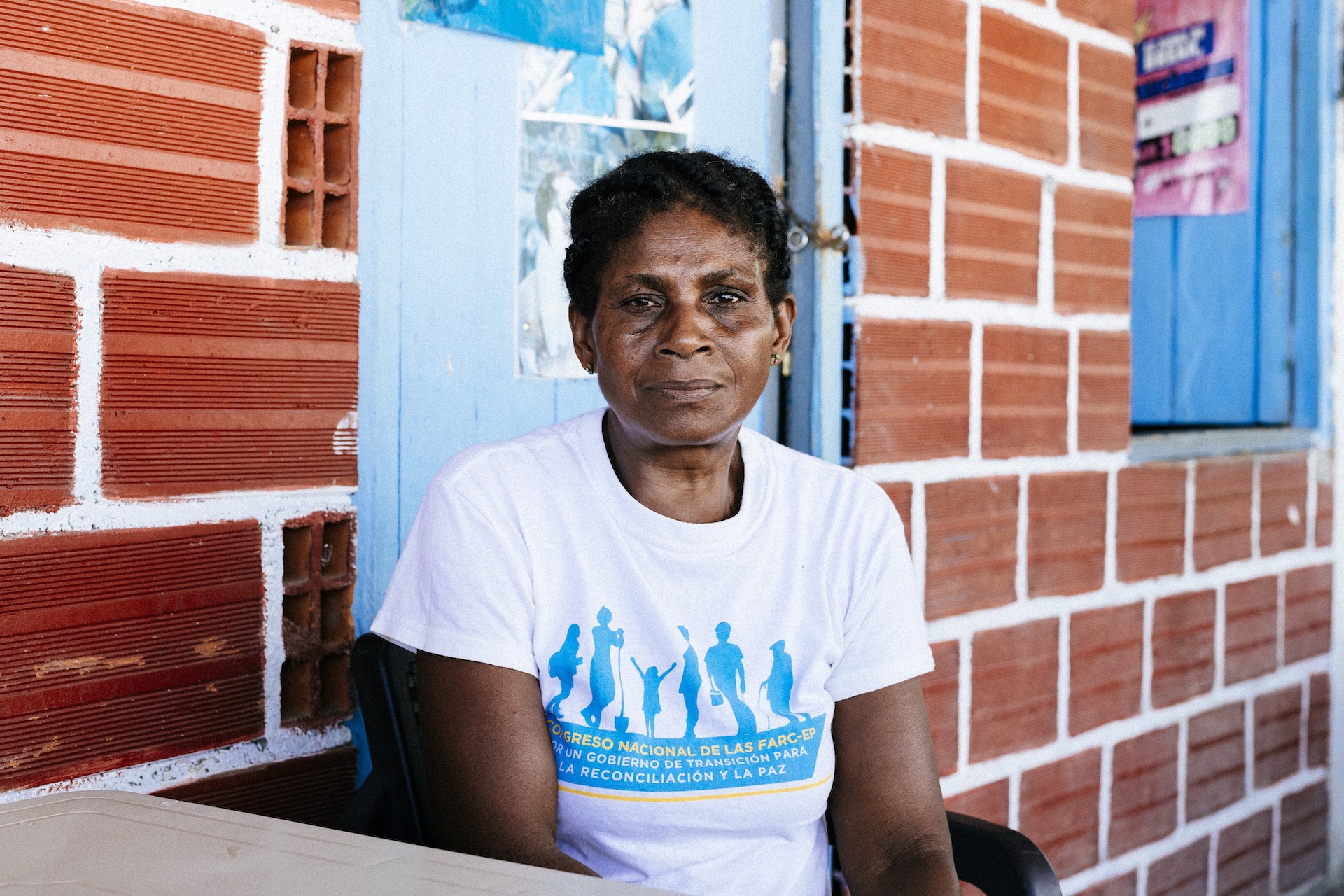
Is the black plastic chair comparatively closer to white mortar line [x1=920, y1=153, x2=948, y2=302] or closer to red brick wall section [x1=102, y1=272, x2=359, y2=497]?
red brick wall section [x1=102, y1=272, x2=359, y2=497]

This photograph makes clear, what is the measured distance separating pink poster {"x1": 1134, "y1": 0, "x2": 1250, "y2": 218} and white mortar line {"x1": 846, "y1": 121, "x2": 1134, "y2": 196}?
46 cm

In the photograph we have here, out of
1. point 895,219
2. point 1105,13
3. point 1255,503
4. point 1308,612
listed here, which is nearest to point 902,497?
point 895,219

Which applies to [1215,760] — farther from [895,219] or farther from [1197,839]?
[895,219]

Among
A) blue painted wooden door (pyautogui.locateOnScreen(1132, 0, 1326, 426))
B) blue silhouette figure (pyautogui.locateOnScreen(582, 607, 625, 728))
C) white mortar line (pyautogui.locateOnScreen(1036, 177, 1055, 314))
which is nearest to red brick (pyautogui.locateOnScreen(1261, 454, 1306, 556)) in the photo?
blue painted wooden door (pyautogui.locateOnScreen(1132, 0, 1326, 426))

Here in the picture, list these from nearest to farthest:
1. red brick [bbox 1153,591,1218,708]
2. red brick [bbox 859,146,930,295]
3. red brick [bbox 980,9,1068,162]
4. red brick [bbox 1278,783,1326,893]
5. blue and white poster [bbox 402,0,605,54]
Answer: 1. blue and white poster [bbox 402,0,605,54]
2. red brick [bbox 859,146,930,295]
3. red brick [bbox 980,9,1068,162]
4. red brick [bbox 1153,591,1218,708]
5. red brick [bbox 1278,783,1326,893]

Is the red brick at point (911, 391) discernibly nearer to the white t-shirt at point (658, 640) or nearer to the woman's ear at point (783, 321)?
the woman's ear at point (783, 321)

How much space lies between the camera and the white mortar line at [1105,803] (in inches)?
107

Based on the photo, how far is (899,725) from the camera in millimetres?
1482

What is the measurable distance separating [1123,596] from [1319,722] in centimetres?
107

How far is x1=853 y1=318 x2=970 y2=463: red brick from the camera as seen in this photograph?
7.24 ft

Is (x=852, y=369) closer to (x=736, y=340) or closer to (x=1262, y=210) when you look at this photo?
(x=736, y=340)

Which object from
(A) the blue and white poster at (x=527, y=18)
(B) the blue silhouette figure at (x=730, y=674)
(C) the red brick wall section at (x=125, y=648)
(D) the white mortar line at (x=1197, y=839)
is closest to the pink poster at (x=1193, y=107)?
(D) the white mortar line at (x=1197, y=839)

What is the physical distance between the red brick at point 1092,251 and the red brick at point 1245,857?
3.80ft

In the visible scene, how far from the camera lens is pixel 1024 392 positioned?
2537mm
